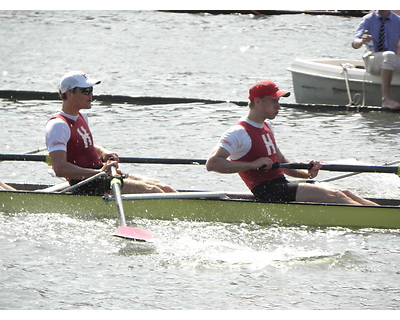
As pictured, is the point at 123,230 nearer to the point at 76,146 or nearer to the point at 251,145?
the point at 76,146

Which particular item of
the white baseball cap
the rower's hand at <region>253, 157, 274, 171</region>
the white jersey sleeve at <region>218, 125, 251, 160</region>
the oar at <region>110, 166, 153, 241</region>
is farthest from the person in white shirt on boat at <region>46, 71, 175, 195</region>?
the rower's hand at <region>253, 157, 274, 171</region>

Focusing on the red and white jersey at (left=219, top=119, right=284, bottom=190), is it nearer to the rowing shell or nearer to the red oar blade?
the rowing shell

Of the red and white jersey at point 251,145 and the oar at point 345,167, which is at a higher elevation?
the red and white jersey at point 251,145

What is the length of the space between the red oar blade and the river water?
176 millimetres

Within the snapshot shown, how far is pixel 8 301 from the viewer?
788cm

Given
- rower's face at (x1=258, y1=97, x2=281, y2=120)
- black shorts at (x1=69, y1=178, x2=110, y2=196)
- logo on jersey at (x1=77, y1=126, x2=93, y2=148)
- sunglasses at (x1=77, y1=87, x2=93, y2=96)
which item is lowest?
black shorts at (x1=69, y1=178, x2=110, y2=196)

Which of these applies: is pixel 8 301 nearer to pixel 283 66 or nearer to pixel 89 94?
pixel 89 94

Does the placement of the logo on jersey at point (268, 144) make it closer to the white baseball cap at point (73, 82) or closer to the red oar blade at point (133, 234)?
the red oar blade at point (133, 234)

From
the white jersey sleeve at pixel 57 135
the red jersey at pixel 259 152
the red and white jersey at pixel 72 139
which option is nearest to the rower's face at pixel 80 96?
the red and white jersey at pixel 72 139

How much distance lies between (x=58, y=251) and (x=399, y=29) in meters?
9.44

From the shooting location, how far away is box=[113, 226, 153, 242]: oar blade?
30.0ft

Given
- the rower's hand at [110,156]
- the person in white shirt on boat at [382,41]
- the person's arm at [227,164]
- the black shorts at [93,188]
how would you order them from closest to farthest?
the person's arm at [227,164] < the black shorts at [93,188] < the rower's hand at [110,156] < the person in white shirt on boat at [382,41]

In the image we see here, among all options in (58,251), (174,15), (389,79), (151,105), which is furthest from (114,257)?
(174,15)

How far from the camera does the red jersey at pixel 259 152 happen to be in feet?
31.0
